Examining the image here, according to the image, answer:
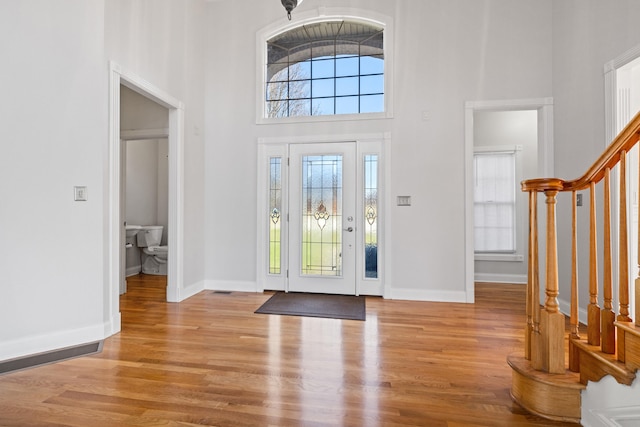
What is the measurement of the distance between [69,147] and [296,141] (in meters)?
2.50

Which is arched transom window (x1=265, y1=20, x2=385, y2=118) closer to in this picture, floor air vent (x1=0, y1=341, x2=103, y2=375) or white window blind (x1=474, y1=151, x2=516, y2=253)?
white window blind (x1=474, y1=151, x2=516, y2=253)

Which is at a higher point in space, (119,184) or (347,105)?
(347,105)

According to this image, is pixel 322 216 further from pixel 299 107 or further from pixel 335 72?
pixel 335 72

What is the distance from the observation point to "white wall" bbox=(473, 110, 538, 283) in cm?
518

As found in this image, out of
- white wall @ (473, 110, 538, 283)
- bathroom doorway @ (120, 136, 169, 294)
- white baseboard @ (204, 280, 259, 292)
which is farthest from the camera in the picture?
bathroom doorway @ (120, 136, 169, 294)

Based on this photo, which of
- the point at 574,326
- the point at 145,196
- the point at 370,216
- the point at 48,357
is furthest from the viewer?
the point at 145,196

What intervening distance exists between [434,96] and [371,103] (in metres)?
0.78

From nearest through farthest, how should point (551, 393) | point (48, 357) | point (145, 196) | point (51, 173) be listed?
point (551, 393)
point (48, 357)
point (51, 173)
point (145, 196)

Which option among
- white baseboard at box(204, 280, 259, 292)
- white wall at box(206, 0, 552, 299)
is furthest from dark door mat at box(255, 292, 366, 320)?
white wall at box(206, 0, 552, 299)

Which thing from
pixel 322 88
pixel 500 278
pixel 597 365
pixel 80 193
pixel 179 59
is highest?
pixel 179 59

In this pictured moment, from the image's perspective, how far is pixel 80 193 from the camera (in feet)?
9.26

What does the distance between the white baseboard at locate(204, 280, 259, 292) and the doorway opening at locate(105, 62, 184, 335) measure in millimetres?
610

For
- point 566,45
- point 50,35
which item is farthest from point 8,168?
point 566,45

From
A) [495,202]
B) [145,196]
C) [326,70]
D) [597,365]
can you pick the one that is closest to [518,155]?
[495,202]
